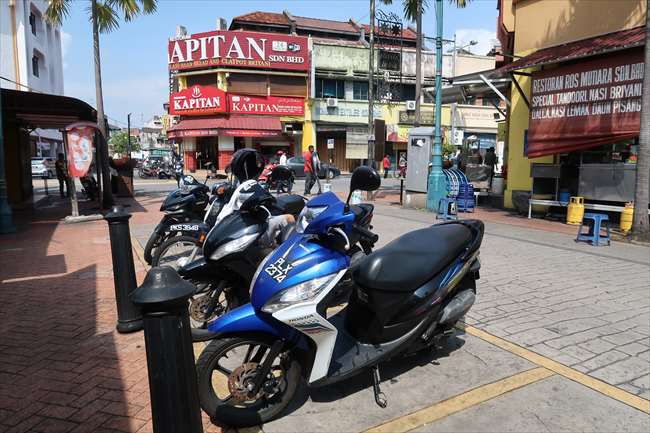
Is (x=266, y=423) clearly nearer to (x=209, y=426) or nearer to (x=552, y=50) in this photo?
(x=209, y=426)

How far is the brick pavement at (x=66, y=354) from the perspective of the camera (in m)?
2.98

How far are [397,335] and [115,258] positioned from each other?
2.74m

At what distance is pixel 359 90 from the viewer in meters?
34.8

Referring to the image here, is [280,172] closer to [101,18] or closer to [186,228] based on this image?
[186,228]

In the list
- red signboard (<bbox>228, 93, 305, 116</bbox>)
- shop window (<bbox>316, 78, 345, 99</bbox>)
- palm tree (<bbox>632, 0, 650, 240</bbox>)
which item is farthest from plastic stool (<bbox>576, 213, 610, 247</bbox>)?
shop window (<bbox>316, 78, 345, 99</bbox>)

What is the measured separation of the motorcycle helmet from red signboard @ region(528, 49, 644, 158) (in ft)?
27.0

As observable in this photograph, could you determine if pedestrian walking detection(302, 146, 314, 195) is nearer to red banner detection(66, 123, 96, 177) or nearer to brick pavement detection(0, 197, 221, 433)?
red banner detection(66, 123, 96, 177)

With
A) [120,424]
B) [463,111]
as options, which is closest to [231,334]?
[120,424]

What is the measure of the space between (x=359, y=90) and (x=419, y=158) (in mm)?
22508

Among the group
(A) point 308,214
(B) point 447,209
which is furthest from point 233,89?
(A) point 308,214

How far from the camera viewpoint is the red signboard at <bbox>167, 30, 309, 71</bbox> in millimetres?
30891

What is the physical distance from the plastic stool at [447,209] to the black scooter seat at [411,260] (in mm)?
7788

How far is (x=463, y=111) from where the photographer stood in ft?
126

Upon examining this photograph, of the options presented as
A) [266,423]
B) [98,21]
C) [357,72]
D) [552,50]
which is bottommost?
[266,423]
